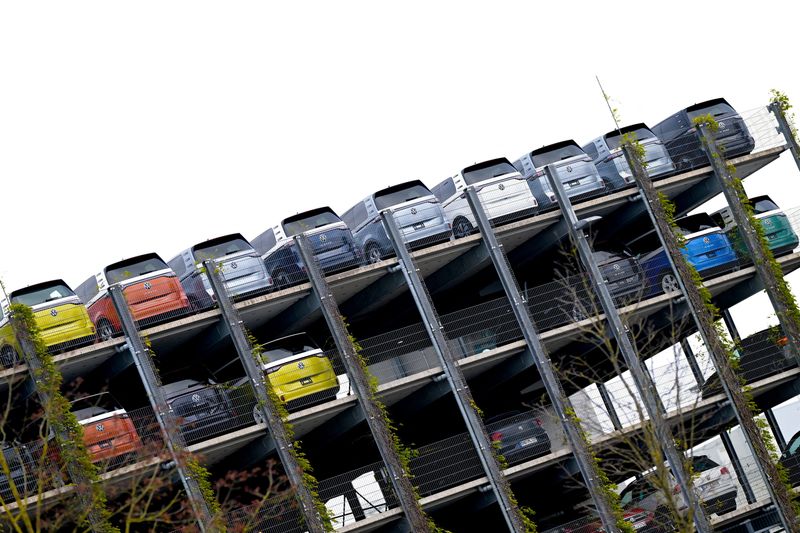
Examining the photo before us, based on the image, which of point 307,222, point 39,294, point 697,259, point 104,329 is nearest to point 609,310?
point 697,259

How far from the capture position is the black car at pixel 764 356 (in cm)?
3055

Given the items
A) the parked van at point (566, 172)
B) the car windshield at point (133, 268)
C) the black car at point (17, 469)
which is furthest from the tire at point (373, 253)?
the black car at point (17, 469)

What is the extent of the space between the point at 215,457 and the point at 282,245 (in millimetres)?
4960

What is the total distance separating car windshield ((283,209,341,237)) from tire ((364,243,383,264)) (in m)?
1.12

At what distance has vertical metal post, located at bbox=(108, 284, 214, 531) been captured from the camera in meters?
25.3

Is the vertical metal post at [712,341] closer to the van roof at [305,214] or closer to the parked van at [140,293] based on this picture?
the van roof at [305,214]

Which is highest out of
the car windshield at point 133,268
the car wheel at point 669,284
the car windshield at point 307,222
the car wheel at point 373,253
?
the car windshield at point 133,268

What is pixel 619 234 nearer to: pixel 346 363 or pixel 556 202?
pixel 556 202

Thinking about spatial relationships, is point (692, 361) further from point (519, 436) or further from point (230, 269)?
point (230, 269)

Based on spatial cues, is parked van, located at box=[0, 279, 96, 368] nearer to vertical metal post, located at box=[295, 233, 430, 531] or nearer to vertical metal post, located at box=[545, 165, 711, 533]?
vertical metal post, located at box=[295, 233, 430, 531]

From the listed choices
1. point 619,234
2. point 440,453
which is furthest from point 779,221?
point 440,453

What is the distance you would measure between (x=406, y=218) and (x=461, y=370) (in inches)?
146

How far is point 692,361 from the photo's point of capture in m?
33.8

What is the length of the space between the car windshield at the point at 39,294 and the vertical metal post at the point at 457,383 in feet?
23.9
